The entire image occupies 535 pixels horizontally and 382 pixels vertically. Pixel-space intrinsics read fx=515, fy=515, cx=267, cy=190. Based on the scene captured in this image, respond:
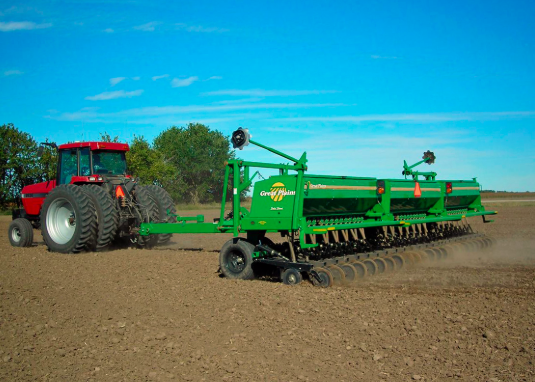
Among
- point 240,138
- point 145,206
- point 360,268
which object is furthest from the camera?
point 145,206

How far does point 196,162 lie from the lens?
54094mm

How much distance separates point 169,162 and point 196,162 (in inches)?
114

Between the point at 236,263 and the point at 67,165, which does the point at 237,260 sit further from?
the point at 67,165

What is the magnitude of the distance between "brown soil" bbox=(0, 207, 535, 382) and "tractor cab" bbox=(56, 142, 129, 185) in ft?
12.9

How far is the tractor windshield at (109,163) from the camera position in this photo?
12156 mm

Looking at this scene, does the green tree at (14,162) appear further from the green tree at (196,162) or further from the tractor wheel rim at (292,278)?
the tractor wheel rim at (292,278)

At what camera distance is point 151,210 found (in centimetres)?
1180

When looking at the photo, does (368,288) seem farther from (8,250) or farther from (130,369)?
(8,250)

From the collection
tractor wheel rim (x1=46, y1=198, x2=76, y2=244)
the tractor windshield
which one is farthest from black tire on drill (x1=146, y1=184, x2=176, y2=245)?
tractor wheel rim (x1=46, y1=198, x2=76, y2=244)

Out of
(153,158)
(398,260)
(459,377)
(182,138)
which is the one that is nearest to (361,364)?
(459,377)

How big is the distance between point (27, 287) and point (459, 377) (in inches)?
240

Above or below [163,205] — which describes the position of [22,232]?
below

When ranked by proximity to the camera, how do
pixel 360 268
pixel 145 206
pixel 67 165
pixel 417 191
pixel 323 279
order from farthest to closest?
pixel 67 165, pixel 145 206, pixel 417 191, pixel 360 268, pixel 323 279

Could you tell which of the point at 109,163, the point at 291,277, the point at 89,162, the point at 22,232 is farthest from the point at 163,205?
the point at 291,277
